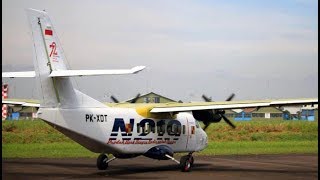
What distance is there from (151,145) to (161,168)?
2495 millimetres

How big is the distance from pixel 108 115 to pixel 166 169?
524 cm

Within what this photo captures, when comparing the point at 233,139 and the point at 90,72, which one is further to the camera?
the point at 233,139

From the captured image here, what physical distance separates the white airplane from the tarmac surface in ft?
3.59

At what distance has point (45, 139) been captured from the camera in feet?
170

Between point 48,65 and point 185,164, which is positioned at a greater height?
point 48,65

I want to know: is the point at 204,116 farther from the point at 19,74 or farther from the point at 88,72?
the point at 19,74

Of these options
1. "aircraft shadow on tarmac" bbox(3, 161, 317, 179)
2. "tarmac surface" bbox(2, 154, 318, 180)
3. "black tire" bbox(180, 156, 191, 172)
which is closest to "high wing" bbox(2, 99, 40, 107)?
"tarmac surface" bbox(2, 154, 318, 180)

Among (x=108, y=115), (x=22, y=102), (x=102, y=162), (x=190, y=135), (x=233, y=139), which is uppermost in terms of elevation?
(x=22, y=102)

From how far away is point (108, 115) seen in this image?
977 inches

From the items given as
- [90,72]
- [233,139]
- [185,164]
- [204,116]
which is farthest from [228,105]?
[233,139]

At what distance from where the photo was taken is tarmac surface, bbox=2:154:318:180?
24.3 m

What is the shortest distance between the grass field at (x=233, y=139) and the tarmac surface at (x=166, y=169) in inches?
333

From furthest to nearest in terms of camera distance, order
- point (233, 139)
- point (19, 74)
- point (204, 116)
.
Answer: point (233, 139) → point (204, 116) → point (19, 74)

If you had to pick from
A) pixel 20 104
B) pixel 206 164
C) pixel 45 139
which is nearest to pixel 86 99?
pixel 20 104
